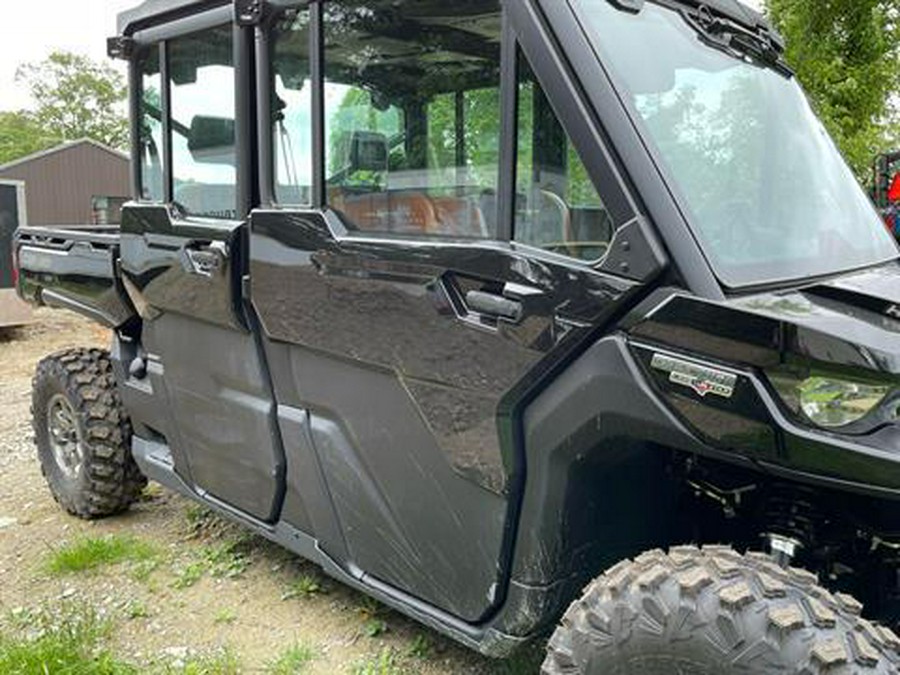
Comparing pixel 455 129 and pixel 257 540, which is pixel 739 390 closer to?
pixel 455 129

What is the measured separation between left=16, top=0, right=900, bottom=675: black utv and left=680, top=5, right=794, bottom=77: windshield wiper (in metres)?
0.01

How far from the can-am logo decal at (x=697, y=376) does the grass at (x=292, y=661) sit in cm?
180

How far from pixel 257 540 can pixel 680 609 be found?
2.69 meters

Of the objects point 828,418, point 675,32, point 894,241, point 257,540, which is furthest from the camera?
point 257,540

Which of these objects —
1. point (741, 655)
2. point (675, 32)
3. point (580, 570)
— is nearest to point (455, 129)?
point (675, 32)

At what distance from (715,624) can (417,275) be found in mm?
1161

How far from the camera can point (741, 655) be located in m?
1.75

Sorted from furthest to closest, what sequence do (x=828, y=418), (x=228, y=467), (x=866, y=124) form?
(x=866, y=124), (x=228, y=467), (x=828, y=418)

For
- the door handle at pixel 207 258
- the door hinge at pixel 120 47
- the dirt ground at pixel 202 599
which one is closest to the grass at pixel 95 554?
the dirt ground at pixel 202 599

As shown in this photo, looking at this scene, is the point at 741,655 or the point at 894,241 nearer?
the point at 741,655

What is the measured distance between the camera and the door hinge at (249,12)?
2.80 m

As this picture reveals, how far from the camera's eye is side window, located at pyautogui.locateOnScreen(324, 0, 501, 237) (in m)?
2.29

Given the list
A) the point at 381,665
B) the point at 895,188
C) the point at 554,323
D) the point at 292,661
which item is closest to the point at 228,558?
the point at 292,661

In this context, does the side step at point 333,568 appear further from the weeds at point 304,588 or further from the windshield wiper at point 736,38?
the windshield wiper at point 736,38
